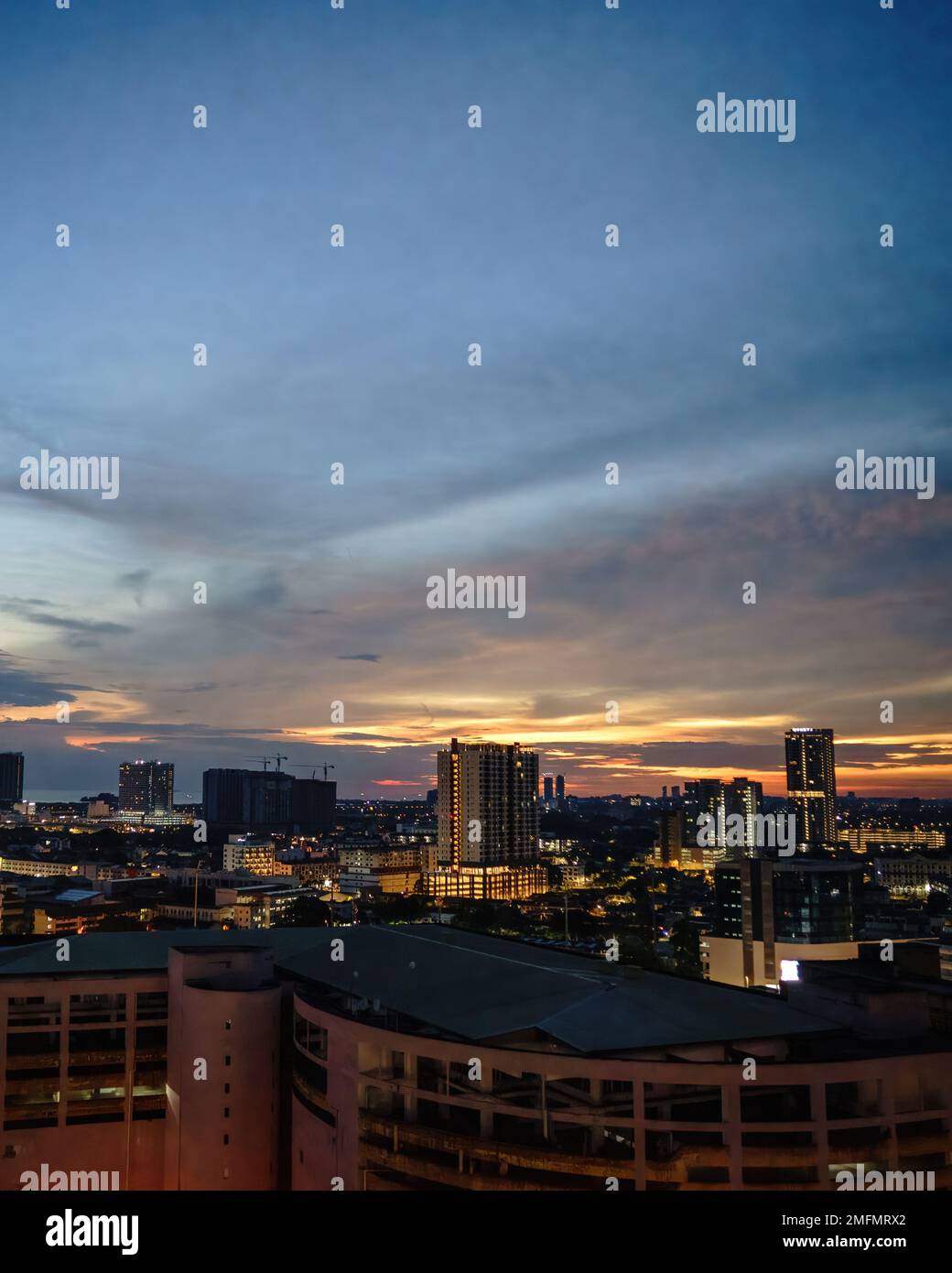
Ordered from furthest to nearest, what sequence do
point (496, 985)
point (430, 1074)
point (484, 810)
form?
1. point (484, 810)
2. point (496, 985)
3. point (430, 1074)

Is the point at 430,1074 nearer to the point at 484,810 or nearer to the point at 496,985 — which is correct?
the point at 496,985

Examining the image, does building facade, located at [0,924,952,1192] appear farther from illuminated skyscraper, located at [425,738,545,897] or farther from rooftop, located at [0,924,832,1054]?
illuminated skyscraper, located at [425,738,545,897]

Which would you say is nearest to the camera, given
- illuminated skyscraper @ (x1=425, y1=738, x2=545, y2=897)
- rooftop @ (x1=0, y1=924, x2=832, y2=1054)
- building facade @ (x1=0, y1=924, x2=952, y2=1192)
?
building facade @ (x1=0, y1=924, x2=952, y2=1192)

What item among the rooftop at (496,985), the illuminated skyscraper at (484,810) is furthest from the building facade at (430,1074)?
the illuminated skyscraper at (484,810)

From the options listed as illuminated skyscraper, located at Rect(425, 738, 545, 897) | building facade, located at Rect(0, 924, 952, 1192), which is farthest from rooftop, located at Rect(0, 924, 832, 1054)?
illuminated skyscraper, located at Rect(425, 738, 545, 897)

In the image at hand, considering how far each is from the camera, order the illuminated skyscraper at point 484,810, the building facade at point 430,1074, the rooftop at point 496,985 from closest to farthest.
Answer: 1. the building facade at point 430,1074
2. the rooftop at point 496,985
3. the illuminated skyscraper at point 484,810

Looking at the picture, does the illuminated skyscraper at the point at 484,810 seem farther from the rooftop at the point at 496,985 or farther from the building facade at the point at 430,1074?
the building facade at the point at 430,1074

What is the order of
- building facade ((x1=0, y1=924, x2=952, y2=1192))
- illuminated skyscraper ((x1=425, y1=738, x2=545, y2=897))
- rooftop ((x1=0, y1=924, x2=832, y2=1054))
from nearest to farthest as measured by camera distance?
1. building facade ((x1=0, y1=924, x2=952, y2=1192))
2. rooftop ((x1=0, y1=924, x2=832, y2=1054))
3. illuminated skyscraper ((x1=425, y1=738, x2=545, y2=897))

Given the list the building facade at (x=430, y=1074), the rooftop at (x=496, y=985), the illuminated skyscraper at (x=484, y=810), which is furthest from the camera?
the illuminated skyscraper at (x=484, y=810)

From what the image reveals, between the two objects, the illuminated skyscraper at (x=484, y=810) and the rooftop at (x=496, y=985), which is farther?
the illuminated skyscraper at (x=484, y=810)

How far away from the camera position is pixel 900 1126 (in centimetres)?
1948

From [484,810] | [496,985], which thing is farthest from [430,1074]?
[484,810]

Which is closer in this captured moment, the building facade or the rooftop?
the building facade
